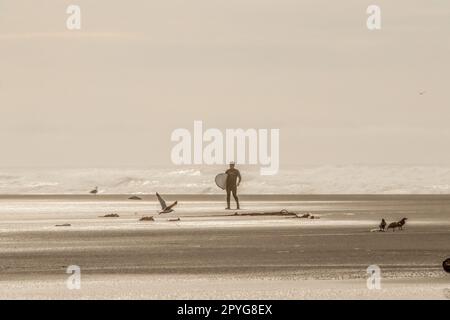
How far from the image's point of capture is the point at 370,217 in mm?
68312

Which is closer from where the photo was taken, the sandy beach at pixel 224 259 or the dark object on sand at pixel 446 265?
the sandy beach at pixel 224 259

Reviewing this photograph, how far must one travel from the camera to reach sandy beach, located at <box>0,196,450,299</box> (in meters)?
31.0

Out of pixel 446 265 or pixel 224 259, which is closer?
pixel 446 265

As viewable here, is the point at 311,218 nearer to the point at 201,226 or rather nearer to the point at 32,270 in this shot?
the point at 201,226

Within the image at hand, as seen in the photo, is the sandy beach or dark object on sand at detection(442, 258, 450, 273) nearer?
the sandy beach

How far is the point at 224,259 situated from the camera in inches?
1542

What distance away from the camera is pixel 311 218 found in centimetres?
6594

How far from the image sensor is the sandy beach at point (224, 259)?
3098 cm
